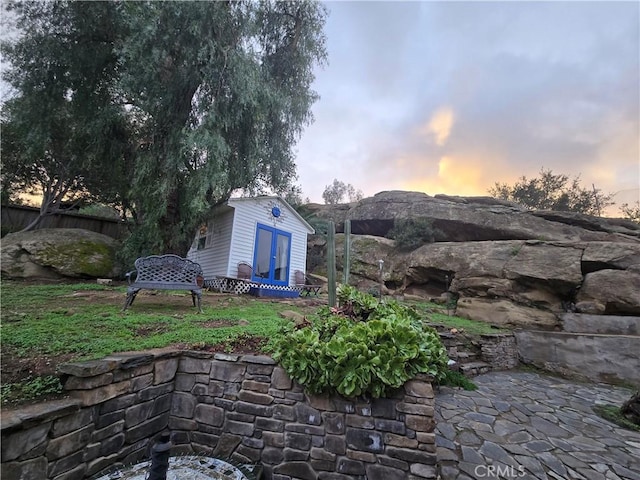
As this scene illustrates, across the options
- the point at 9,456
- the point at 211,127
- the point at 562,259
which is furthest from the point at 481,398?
the point at 211,127

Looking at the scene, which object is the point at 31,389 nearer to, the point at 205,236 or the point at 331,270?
the point at 331,270

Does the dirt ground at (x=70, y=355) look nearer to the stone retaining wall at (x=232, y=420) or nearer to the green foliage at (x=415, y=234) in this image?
→ the stone retaining wall at (x=232, y=420)

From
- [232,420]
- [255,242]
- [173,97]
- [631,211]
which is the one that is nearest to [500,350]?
[232,420]

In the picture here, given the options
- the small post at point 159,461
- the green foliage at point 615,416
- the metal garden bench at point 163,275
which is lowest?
the green foliage at point 615,416

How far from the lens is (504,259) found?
8523 mm

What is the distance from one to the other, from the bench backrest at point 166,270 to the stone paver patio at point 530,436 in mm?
4216

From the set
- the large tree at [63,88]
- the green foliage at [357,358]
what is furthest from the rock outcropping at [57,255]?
the green foliage at [357,358]

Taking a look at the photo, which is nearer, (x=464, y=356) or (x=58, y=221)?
(x=464, y=356)

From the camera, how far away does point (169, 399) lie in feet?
8.43

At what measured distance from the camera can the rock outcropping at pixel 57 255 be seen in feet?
21.9

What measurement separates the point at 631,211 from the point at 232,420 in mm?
18781

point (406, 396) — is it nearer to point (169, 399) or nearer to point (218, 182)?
point (169, 399)

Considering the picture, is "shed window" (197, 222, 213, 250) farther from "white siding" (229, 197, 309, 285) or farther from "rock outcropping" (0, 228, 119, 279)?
"rock outcropping" (0, 228, 119, 279)

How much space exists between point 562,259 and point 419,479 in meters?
8.43
